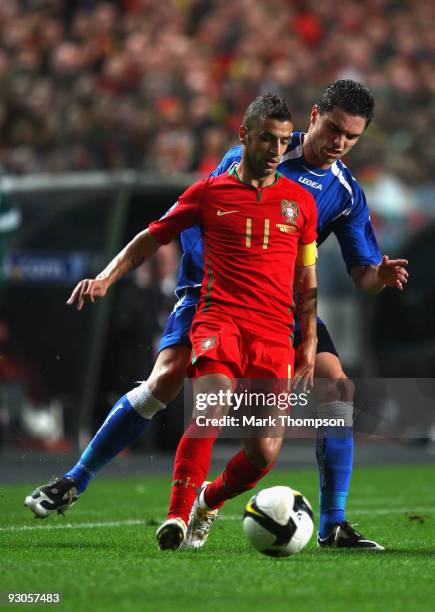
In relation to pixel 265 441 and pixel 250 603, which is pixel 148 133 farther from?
pixel 250 603

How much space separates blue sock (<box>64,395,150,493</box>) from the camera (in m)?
6.27

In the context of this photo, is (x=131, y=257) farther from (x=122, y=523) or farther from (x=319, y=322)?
(x=122, y=523)

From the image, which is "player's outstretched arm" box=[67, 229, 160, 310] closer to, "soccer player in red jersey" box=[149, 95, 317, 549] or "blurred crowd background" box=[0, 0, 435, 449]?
"soccer player in red jersey" box=[149, 95, 317, 549]

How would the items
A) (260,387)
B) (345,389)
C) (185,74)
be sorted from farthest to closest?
(185,74), (345,389), (260,387)

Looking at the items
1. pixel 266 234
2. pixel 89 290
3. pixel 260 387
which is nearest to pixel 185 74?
pixel 266 234

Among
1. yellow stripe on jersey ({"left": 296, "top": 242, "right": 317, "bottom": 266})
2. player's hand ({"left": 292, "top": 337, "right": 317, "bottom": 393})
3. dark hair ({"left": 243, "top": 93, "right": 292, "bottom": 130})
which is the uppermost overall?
dark hair ({"left": 243, "top": 93, "right": 292, "bottom": 130})

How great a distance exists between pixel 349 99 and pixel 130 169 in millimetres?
7119

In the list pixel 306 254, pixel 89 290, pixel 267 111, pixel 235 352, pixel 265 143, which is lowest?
pixel 235 352

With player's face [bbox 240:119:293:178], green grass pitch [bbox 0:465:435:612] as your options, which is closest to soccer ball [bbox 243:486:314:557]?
green grass pitch [bbox 0:465:435:612]

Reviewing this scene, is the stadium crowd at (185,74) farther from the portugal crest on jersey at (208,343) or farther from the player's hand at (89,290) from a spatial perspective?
the portugal crest on jersey at (208,343)

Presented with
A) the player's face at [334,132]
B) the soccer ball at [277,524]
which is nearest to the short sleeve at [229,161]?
the player's face at [334,132]

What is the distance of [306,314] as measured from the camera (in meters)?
6.05

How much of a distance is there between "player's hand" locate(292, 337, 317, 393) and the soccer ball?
548 mm

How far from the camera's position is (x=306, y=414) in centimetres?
666
